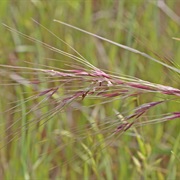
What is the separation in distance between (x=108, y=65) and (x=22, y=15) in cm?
37

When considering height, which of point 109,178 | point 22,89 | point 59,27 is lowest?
point 109,178

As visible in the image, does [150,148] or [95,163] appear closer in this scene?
[95,163]

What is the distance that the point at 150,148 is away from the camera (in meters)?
1.75

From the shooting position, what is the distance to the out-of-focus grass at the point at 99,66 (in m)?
1.69

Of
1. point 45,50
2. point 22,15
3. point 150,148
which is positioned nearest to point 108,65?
point 45,50

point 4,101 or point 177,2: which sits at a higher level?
point 177,2

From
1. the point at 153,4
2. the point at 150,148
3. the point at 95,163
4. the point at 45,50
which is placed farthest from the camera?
the point at 153,4

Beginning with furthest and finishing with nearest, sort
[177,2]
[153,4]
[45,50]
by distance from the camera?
[177,2] < [153,4] < [45,50]

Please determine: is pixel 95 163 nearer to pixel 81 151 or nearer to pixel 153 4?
pixel 81 151

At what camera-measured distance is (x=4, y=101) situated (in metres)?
1.97

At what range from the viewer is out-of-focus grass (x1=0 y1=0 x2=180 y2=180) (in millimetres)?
1688

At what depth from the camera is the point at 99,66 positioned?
2.33 metres

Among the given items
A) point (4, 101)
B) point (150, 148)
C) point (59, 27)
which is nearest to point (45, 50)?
point (59, 27)

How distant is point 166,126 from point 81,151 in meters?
0.31
